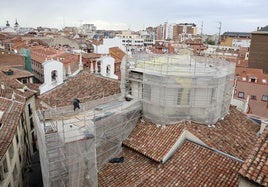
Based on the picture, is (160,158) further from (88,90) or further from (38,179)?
(38,179)

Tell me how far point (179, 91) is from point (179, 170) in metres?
4.97

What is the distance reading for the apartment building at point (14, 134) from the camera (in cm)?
1366

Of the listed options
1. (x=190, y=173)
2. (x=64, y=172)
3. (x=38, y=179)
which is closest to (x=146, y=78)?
(x=190, y=173)

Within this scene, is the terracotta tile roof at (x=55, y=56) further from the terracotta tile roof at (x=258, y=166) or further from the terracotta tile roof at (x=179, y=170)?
the terracotta tile roof at (x=258, y=166)

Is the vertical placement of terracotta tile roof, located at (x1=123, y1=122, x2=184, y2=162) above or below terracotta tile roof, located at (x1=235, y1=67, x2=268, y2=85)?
below

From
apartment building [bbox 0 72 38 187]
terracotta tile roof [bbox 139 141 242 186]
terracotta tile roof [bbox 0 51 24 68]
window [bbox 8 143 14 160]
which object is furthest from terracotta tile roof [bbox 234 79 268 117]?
terracotta tile roof [bbox 0 51 24 68]

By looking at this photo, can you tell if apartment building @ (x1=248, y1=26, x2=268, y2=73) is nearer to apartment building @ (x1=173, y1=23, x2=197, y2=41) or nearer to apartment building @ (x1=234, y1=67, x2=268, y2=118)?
apartment building @ (x1=234, y1=67, x2=268, y2=118)

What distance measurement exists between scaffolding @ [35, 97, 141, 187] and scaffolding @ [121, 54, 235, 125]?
1.77m

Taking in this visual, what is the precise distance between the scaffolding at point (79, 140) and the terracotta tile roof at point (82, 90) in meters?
3.93

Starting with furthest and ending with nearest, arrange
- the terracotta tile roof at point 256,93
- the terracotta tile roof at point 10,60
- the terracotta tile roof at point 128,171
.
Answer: the terracotta tile roof at point 10,60 < the terracotta tile roof at point 256,93 < the terracotta tile roof at point 128,171

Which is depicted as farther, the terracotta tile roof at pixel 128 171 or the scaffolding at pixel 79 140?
the terracotta tile roof at pixel 128 171

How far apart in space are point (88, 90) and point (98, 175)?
873 cm

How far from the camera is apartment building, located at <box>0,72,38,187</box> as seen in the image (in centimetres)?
1366

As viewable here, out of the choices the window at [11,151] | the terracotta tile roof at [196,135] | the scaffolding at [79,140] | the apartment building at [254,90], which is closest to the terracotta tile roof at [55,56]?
the window at [11,151]
